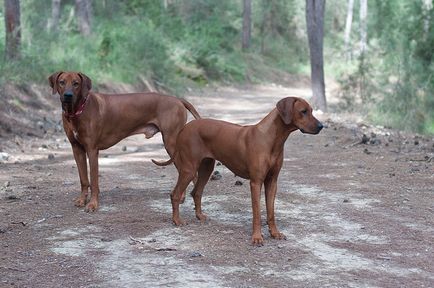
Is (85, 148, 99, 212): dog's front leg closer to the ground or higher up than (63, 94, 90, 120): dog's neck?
closer to the ground

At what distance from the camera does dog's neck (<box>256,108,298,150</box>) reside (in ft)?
19.9

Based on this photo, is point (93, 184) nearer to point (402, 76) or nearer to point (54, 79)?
point (54, 79)

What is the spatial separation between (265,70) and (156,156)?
30.0 metres

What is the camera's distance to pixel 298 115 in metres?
6.02

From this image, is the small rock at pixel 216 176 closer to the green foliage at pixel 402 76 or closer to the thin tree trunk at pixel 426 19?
the green foliage at pixel 402 76

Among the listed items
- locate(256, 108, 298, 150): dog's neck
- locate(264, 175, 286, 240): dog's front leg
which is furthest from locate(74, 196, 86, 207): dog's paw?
locate(256, 108, 298, 150): dog's neck

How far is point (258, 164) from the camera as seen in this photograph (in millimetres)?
6031

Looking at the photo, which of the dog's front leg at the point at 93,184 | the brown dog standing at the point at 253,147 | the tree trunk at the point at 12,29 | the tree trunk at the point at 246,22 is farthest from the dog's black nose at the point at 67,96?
the tree trunk at the point at 246,22

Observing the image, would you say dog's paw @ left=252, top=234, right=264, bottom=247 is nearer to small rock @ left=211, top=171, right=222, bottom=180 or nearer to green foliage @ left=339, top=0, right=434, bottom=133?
small rock @ left=211, top=171, right=222, bottom=180

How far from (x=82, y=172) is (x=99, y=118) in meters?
0.65

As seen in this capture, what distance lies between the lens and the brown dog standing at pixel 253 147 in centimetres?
602

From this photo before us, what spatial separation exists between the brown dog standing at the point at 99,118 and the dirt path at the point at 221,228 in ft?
1.93

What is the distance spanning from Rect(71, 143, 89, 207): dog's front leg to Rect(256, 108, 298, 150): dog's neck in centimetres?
244

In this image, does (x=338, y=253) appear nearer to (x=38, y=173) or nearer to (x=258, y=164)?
(x=258, y=164)
